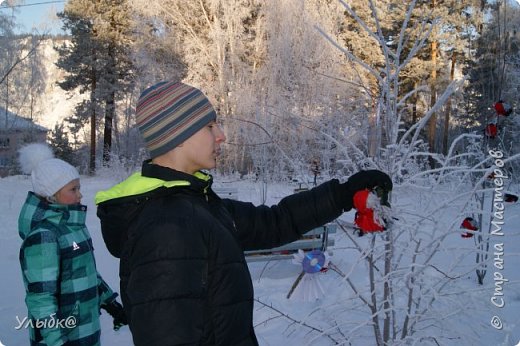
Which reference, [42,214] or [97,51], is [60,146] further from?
[42,214]

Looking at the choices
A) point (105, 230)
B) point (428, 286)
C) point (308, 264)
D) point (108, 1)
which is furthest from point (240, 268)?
point (108, 1)

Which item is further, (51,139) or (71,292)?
(51,139)

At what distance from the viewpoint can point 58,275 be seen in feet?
6.73

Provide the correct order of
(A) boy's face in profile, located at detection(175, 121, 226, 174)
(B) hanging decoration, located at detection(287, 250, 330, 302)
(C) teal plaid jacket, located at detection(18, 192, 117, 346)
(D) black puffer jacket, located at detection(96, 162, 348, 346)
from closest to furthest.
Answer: (D) black puffer jacket, located at detection(96, 162, 348, 346) → (A) boy's face in profile, located at detection(175, 121, 226, 174) → (C) teal plaid jacket, located at detection(18, 192, 117, 346) → (B) hanging decoration, located at detection(287, 250, 330, 302)

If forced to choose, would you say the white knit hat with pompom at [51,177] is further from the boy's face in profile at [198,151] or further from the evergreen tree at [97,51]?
the evergreen tree at [97,51]

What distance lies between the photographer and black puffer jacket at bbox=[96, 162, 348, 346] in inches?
40.4

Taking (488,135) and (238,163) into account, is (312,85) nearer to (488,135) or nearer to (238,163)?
(238,163)

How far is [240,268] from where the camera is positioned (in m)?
1.20

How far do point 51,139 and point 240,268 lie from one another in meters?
24.2

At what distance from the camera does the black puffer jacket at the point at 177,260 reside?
1025 millimetres

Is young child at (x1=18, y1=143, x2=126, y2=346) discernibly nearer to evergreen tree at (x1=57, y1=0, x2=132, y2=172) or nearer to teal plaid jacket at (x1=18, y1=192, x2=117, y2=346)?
teal plaid jacket at (x1=18, y1=192, x2=117, y2=346)

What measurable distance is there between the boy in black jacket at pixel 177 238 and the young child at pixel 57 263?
34.4 inches

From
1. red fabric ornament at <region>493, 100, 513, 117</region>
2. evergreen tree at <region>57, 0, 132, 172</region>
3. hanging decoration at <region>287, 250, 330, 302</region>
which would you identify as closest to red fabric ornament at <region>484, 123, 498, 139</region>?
red fabric ornament at <region>493, 100, 513, 117</region>

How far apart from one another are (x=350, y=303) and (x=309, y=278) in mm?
1087
